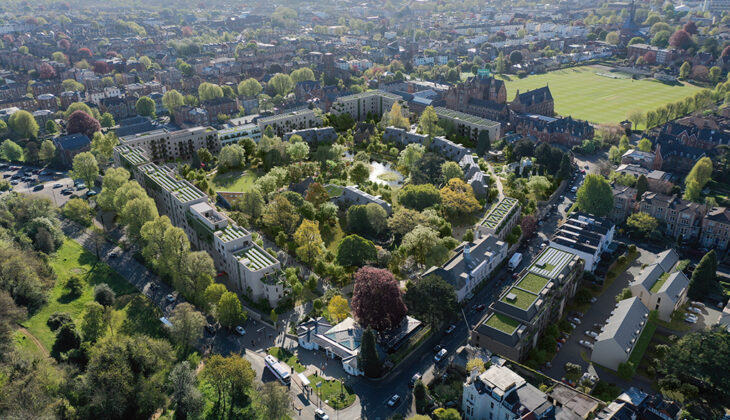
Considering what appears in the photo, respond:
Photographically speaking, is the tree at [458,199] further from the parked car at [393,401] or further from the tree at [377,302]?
the parked car at [393,401]

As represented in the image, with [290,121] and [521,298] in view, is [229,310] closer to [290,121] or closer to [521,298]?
[521,298]

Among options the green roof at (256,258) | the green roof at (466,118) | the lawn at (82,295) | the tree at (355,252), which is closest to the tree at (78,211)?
the lawn at (82,295)

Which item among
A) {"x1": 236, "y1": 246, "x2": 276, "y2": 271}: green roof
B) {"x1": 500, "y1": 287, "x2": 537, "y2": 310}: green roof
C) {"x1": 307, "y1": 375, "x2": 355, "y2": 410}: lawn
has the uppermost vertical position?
{"x1": 500, "y1": 287, "x2": 537, "y2": 310}: green roof

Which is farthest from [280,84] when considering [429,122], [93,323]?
[93,323]

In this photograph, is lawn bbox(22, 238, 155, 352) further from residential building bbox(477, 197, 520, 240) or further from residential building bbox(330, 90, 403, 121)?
residential building bbox(330, 90, 403, 121)

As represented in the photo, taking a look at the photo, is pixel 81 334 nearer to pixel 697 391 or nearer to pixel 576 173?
pixel 697 391

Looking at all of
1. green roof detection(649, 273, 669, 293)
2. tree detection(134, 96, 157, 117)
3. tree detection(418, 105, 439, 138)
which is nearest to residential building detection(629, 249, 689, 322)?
green roof detection(649, 273, 669, 293)

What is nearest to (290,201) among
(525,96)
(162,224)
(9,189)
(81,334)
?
(162,224)
